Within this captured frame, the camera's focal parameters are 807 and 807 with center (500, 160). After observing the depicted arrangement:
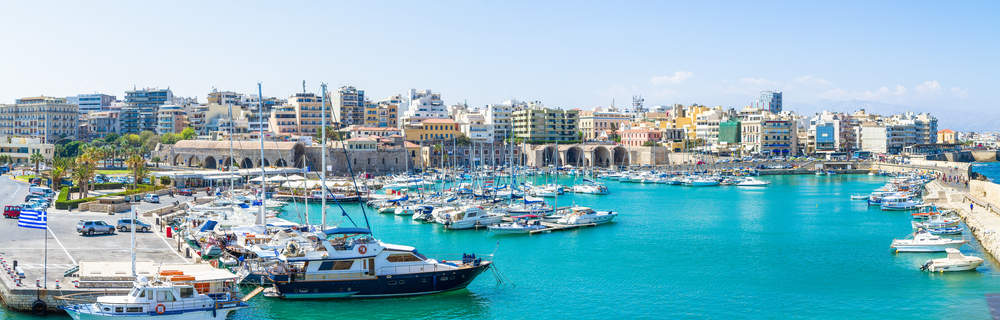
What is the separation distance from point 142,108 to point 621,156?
91128 millimetres

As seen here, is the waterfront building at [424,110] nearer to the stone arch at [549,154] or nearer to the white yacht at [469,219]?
the stone arch at [549,154]

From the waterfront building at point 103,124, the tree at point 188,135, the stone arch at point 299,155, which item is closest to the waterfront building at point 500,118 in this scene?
the stone arch at point 299,155

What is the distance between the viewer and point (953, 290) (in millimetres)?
30984

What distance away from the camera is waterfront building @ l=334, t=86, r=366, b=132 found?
132 meters

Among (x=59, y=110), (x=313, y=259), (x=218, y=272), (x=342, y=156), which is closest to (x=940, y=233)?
(x=313, y=259)

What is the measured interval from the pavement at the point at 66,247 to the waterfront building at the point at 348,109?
88351mm

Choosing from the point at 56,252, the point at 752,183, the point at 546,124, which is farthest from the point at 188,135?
the point at 56,252

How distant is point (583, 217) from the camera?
5066 cm

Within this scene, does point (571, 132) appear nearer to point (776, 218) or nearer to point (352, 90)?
point (352, 90)

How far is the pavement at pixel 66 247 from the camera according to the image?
2920 centimetres

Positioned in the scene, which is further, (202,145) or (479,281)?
(202,145)

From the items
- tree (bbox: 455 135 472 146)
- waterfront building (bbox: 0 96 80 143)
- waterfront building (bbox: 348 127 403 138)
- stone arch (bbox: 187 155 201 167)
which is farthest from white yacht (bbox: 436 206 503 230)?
waterfront building (bbox: 0 96 80 143)

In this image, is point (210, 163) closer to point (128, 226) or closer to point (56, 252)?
point (128, 226)

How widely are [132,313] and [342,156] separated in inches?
3118
